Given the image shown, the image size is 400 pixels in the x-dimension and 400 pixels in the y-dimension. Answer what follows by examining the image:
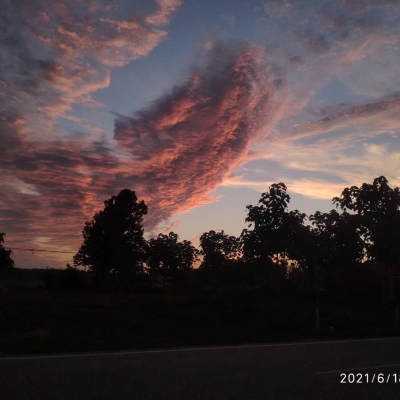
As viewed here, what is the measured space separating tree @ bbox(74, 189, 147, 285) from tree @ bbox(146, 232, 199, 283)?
181 centimetres

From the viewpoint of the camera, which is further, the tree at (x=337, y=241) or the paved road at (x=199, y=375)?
the tree at (x=337, y=241)

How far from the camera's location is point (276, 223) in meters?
31.3

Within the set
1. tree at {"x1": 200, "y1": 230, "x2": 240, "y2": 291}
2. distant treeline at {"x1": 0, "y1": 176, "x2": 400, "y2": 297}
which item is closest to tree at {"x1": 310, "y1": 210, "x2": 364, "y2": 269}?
Result: distant treeline at {"x1": 0, "y1": 176, "x2": 400, "y2": 297}

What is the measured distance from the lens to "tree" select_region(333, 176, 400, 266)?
29984 mm

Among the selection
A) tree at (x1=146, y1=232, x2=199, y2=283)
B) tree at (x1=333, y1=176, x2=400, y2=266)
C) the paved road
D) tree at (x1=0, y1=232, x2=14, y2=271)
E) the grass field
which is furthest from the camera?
tree at (x1=146, y1=232, x2=199, y2=283)

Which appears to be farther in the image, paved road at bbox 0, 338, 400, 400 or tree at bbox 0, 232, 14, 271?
tree at bbox 0, 232, 14, 271

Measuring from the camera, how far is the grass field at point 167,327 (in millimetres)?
14758

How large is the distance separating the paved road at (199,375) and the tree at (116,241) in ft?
147

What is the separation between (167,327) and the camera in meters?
19.7

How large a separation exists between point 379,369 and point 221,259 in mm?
37964

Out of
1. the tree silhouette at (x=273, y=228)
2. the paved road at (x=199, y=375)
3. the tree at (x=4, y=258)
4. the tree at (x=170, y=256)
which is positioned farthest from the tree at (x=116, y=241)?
the paved road at (x=199, y=375)

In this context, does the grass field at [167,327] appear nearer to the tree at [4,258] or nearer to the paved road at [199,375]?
Result: the paved road at [199,375]

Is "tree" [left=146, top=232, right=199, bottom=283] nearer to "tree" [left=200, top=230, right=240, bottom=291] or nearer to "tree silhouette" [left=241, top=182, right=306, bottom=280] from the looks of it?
"tree" [left=200, top=230, right=240, bottom=291]

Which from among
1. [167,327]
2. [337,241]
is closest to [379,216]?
[337,241]
